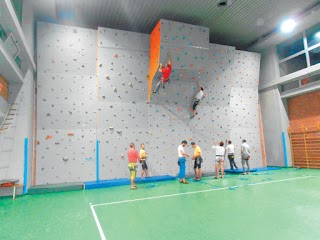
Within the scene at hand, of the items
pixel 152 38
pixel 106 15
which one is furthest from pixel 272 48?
pixel 106 15

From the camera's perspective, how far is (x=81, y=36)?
26.0 feet

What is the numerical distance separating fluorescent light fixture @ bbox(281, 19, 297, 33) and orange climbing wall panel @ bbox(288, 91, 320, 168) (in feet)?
9.56

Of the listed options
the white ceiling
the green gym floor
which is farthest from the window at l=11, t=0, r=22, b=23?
the green gym floor

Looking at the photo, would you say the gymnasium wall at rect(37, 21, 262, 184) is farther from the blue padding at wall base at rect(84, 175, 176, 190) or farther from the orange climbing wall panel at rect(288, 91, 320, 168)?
the orange climbing wall panel at rect(288, 91, 320, 168)

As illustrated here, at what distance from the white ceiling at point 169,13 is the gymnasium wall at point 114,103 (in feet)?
1.62

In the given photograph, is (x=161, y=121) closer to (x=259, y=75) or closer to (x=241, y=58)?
(x=241, y=58)

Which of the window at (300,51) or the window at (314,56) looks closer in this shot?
the window at (314,56)

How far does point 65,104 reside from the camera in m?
7.70

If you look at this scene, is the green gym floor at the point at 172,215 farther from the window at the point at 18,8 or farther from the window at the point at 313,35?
the window at the point at 313,35

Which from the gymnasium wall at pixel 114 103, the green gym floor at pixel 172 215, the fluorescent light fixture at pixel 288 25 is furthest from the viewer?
the fluorescent light fixture at pixel 288 25

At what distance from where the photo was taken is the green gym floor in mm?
2990

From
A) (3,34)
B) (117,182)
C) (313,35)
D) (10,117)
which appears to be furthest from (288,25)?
(10,117)

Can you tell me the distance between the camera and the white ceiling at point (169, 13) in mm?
7258

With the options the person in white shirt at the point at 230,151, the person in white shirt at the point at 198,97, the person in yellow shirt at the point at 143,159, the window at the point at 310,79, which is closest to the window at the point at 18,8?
the person in yellow shirt at the point at 143,159
